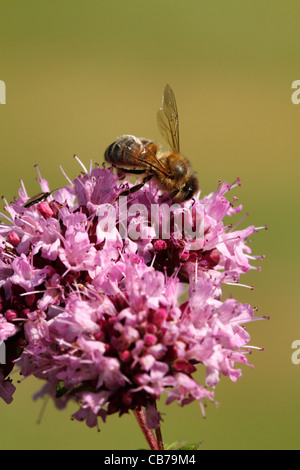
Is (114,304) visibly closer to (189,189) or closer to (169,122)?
(189,189)

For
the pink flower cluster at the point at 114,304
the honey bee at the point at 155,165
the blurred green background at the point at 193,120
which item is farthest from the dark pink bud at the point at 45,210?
the blurred green background at the point at 193,120

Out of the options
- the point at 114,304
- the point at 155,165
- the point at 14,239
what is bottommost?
the point at 114,304

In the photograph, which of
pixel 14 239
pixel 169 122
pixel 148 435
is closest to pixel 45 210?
pixel 14 239

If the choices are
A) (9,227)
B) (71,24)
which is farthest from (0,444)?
(71,24)

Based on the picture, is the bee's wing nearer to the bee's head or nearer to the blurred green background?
the bee's head

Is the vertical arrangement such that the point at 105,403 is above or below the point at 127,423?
above

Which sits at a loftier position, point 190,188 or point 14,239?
point 190,188

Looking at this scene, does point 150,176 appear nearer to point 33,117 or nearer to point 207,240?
point 207,240

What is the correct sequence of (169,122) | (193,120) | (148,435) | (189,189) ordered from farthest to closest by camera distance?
(193,120) < (169,122) < (189,189) < (148,435)
